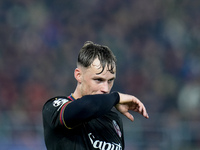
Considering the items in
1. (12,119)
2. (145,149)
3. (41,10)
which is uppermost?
(41,10)

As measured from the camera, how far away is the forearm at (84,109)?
2.24 metres

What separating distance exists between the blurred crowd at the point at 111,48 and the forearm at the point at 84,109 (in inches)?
216

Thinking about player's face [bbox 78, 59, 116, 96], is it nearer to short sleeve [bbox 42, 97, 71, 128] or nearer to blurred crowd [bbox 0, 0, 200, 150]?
short sleeve [bbox 42, 97, 71, 128]

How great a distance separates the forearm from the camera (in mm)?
2240

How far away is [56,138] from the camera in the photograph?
102 inches

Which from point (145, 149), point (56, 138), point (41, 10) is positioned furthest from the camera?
point (41, 10)

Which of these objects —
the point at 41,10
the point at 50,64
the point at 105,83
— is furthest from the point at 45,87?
the point at 105,83

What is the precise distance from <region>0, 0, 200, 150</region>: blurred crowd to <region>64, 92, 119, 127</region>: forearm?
18.0ft

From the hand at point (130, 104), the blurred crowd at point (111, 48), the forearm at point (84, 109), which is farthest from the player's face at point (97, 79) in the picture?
the blurred crowd at point (111, 48)

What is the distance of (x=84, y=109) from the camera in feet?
7.34

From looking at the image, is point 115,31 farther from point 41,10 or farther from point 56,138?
point 56,138

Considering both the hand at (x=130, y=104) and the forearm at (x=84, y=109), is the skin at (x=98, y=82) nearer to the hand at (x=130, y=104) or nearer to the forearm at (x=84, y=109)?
the hand at (x=130, y=104)

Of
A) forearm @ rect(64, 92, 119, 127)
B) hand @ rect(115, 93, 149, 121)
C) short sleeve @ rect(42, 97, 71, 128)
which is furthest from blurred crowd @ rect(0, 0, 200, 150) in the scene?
forearm @ rect(64, 92, 119, 127)

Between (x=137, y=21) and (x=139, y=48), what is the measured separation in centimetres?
92
